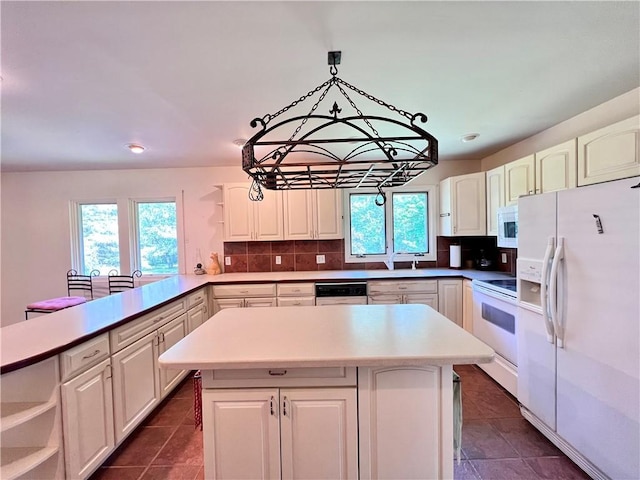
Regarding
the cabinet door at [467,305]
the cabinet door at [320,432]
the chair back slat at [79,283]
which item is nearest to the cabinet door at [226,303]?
the chair back slat at [79,283]

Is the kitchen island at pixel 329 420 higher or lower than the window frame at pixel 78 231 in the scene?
lower

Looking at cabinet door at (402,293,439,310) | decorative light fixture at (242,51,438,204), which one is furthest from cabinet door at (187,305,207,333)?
cabinet door at (402,293,439,310)

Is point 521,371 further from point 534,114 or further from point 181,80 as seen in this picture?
point 181,80

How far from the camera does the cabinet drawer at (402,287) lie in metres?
3.32

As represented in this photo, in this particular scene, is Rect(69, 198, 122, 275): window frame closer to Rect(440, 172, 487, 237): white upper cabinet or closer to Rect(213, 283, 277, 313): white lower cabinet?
Rect(213, 283, 277, 313): white lower cabinet

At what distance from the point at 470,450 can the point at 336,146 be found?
9.27 feet

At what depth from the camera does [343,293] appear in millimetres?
3289

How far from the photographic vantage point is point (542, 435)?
1997 mm

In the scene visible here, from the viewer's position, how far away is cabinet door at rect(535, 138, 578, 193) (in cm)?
211

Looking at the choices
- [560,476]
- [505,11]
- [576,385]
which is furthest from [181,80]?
[560,476]

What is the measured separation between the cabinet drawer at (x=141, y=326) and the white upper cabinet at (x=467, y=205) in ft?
10.4

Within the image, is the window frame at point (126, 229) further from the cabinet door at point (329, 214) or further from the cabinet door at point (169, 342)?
the cabinet door at point (329, 214)

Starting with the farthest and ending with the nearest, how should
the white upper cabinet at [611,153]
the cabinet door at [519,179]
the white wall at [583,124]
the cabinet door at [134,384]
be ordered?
the cabinet door at [519,179]
the white wall at [583,124]
the cabinet door at [134,384]
the white upper cabinet at [611,153]

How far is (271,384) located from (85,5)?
180 cm
